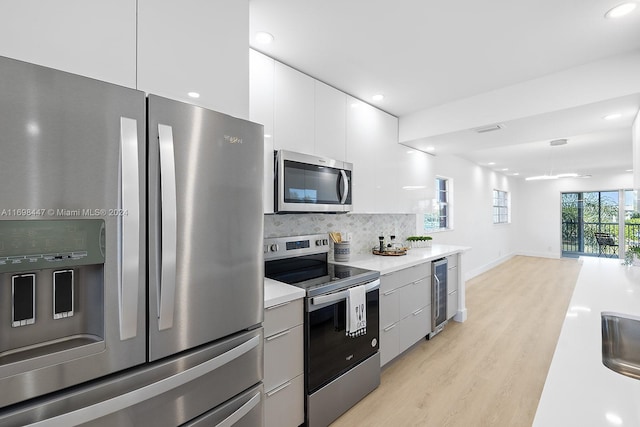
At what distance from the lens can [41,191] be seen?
82cm

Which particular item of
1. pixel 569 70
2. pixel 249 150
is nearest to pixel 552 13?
pixel 569 70

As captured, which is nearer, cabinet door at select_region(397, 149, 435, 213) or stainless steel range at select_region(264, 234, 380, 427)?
stainless steel range at select_region(264, 234, 380, 427)

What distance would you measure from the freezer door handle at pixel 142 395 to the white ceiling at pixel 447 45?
5.92 ft

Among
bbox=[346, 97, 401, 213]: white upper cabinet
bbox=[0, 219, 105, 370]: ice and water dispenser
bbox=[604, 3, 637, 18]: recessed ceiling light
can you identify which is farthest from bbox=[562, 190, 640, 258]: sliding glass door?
bbox=[0, 219, 105, 370]: ice and water dispenser

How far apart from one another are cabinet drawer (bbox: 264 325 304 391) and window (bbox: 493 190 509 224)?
24.2 ft

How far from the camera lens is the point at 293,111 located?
225 cm

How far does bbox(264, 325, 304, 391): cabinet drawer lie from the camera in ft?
5.37

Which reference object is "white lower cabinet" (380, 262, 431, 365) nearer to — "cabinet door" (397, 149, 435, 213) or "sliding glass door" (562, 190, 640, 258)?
"cabinet door" (397, 149, 435, 213)

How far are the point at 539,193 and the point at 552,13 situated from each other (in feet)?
28.8

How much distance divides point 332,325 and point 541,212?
368 inches

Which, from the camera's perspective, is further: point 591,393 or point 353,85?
point 353,85

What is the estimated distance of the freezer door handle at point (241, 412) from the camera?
1.21 meters

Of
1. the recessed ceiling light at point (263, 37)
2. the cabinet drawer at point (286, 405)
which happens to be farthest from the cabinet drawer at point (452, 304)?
the recessed ceiling light at point (263, 37)

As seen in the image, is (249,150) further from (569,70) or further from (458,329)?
(458,329)
